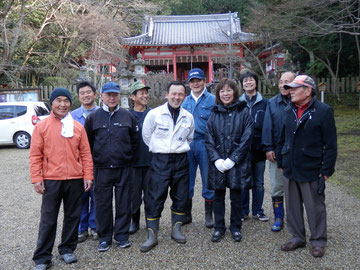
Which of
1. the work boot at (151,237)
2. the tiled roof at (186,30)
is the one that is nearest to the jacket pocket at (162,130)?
the work boot at (151,237)

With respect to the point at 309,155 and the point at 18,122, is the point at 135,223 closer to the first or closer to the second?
the point at 309,155

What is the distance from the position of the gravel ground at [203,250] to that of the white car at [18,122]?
6241 millimetres

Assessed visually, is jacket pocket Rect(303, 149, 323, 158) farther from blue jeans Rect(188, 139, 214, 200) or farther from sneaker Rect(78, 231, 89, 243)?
sneaker Rect(78, 231, 89, 243)

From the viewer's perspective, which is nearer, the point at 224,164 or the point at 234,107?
the point at 224,164

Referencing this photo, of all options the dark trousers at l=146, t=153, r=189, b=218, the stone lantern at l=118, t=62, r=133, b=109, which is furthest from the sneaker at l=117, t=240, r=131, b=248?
the stone lantern at l=118, t=62, r=133, b=109

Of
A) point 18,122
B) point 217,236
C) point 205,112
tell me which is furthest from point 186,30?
point 217,236

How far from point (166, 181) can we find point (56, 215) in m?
1.08

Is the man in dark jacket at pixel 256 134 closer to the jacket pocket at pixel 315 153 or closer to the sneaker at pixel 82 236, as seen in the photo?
the jacket pocket at pixel 315 153

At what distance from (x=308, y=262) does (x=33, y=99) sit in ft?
38.7

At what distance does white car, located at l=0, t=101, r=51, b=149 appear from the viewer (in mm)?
9898

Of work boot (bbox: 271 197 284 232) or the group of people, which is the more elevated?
the group of people

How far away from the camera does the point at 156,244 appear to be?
10.7 ft

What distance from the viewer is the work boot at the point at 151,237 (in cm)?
313

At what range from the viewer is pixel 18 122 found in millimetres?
9891
